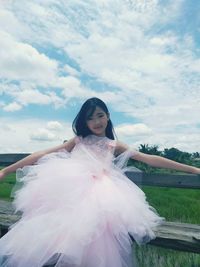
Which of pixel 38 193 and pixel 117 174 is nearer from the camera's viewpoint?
pixel 38 193

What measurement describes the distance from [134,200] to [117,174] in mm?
323

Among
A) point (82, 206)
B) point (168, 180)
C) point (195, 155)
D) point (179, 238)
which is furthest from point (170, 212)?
point (82, 206)

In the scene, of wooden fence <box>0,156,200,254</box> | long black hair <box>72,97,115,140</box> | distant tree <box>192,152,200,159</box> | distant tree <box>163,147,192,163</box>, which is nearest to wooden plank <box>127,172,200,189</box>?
wooden fence <box>0,156,200,254</box>

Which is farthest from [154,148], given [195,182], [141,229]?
[141,229]

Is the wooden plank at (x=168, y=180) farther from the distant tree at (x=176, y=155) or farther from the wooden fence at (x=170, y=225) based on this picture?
the distant tree at (x=176, y=155)

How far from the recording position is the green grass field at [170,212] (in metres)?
3.93

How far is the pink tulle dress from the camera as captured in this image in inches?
90.4

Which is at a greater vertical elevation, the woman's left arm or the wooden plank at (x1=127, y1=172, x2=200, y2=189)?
the woman's left arm

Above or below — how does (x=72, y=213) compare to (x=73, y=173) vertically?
below

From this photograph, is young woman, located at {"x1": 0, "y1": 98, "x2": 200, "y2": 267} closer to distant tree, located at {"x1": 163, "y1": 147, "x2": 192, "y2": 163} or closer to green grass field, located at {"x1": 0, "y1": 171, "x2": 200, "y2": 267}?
distant tree, located at {"x1": 163, "y1": 147, "x2": 192, "y2": 163}

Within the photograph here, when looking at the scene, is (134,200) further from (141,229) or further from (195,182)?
(195,182)

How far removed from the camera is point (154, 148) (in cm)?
392

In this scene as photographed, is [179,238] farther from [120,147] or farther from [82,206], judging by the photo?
[120,147]

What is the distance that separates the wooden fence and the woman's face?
1.73 ft
